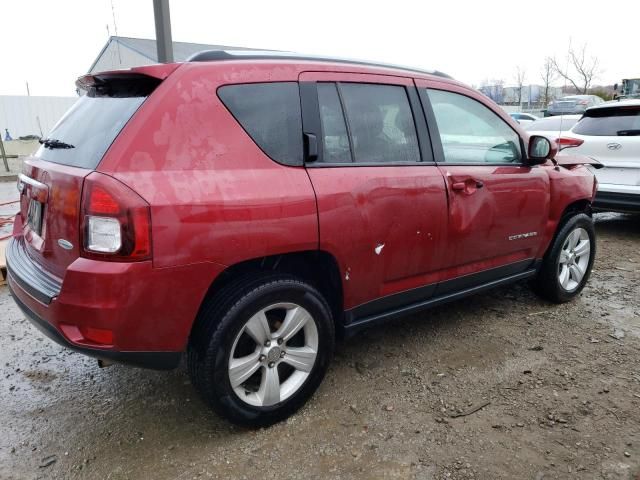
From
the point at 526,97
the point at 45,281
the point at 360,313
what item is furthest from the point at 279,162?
the point at 526,97

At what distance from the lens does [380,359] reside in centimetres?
332

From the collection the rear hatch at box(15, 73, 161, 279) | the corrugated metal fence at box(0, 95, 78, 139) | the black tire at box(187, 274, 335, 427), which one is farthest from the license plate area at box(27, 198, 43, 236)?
the corrugated metal fence at box(0, 95, 78, 139)

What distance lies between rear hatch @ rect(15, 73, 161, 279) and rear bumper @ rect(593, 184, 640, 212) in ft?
19.4

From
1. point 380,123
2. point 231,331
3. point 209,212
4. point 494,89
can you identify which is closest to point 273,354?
point 231,331

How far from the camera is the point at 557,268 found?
407 centimetres

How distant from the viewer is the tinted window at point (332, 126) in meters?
2.67

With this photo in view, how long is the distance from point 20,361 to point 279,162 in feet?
7.62

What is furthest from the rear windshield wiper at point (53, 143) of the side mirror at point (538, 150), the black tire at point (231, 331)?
the side mirror at point (538, 150)

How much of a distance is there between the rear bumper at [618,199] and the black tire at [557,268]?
2.31 metres

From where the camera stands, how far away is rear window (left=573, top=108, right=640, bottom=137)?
6242 millimetres

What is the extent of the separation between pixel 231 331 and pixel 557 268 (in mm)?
2916

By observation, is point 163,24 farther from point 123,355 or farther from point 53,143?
point 123,355

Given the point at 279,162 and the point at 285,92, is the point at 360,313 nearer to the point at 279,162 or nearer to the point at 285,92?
the point at 279,162

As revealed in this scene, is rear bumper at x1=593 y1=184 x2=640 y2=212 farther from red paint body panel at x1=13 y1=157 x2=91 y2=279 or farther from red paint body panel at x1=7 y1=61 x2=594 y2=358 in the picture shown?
red paint body panel at x1=13 y1=157 x2=91 y2=279
